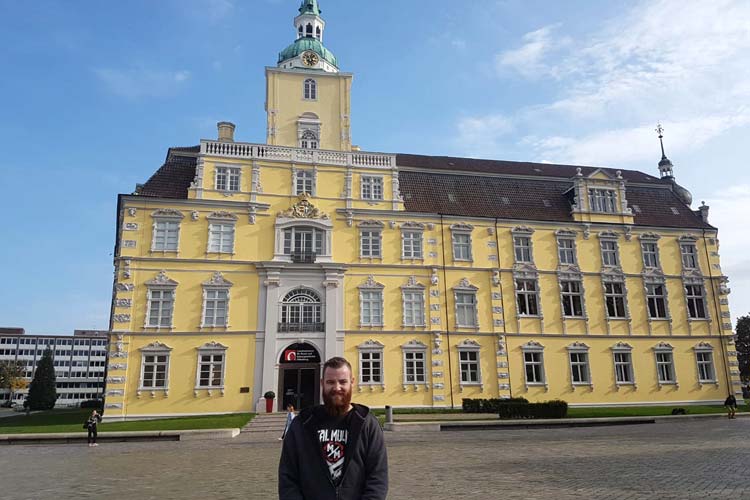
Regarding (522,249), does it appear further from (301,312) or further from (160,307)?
(160,307)

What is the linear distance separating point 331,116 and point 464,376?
20.9 metres

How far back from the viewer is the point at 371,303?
3519cm

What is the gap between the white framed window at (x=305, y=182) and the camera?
36.2m

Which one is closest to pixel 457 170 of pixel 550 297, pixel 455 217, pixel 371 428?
pixel 455 217

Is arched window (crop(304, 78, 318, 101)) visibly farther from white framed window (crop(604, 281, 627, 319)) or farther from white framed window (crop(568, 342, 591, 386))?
white framed window (crop(568, 342, 591, 386))

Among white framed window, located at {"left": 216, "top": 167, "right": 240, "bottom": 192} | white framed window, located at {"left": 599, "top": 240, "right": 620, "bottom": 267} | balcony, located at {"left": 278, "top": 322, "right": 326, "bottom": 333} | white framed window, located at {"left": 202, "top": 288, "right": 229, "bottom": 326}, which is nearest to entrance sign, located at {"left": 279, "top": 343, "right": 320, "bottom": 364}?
balcony, located at {"left": 278, "top": 322, "right": 326, "bottom": 333}

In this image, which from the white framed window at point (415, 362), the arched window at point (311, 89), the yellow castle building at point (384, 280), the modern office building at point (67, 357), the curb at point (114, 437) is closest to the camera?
the curb at point (114, 437)

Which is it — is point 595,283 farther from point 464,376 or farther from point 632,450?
point 632,450

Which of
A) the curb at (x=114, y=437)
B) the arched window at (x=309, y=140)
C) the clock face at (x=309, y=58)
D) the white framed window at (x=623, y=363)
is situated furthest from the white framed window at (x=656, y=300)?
the curb at (x=114, y=437)

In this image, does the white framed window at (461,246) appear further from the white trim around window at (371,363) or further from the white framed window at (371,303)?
the white trim around window at (371,363)

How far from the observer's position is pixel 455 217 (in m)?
37.7

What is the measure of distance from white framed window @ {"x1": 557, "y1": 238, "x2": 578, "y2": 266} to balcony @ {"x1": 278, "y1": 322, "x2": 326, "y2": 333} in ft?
58.2

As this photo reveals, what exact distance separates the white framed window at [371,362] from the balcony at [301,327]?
8.89 feet

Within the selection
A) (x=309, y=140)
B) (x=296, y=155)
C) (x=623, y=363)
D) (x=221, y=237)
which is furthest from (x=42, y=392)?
(x=623, y=363)
